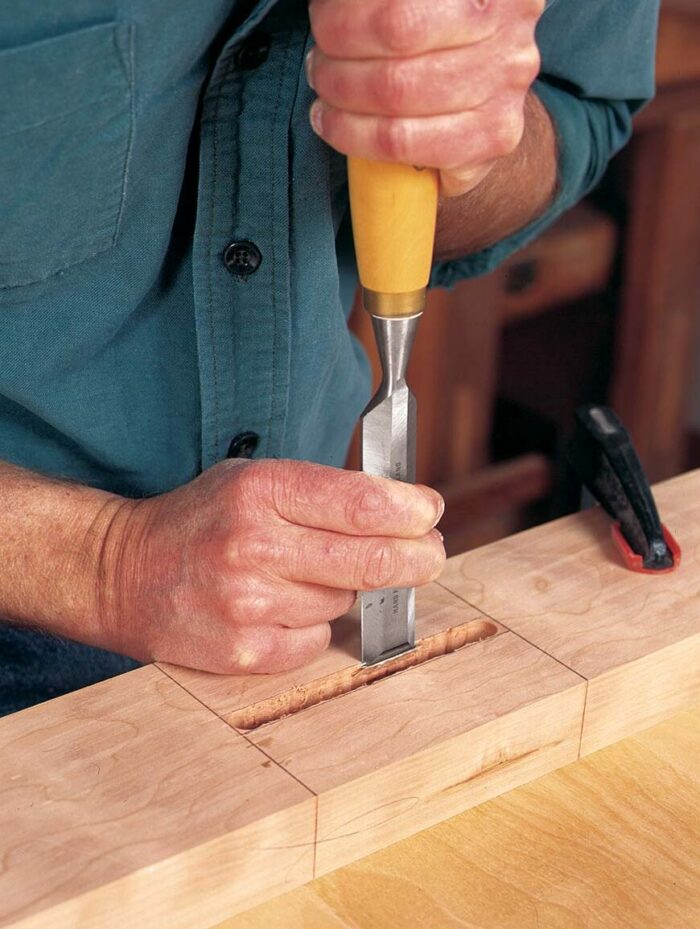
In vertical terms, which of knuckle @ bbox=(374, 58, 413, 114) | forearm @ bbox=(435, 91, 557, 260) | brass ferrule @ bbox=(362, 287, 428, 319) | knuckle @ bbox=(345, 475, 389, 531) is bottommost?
knuckle @ bbox=(345, 475, 389, 531)

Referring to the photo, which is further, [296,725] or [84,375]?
[84,375]

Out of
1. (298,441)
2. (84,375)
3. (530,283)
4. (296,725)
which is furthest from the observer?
(530,283)

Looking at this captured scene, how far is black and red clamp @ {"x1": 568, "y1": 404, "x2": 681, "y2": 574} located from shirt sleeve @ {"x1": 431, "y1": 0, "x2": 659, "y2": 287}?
340 millimetres

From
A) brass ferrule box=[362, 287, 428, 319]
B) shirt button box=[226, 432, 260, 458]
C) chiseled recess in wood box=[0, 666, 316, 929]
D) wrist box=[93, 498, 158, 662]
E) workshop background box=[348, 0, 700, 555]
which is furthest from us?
workshop background box=[348, 0, 700, 555]

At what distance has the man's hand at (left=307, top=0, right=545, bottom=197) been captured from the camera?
2.45 ft

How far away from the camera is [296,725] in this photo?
2.79 ft

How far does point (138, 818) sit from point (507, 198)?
2.50 ft

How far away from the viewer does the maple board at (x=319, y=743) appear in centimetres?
74

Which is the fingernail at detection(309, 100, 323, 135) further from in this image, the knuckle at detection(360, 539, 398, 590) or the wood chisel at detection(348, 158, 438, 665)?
the knuckle at detection(360, 539, 398, 590)

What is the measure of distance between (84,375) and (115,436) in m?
0.07

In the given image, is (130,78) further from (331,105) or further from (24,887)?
(24,887)

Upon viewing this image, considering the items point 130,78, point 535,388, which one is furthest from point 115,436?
point 535,388

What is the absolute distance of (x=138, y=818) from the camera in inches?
29.9

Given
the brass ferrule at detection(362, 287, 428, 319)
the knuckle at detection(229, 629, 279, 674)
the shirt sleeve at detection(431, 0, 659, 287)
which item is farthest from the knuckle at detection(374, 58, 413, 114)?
the shirt sleeve at detection(431, 0, 659, 287)
